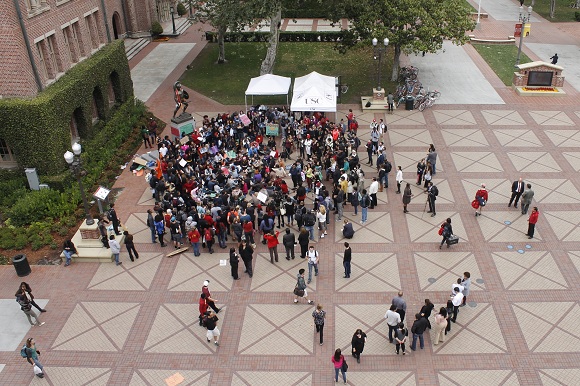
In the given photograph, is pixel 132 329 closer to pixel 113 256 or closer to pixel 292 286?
pixel 113 256

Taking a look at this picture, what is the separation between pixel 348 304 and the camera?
54.9ft

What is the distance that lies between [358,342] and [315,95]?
1651cm

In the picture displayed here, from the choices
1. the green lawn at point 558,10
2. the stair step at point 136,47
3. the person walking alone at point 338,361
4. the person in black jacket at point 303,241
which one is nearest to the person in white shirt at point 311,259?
the person in black jacket at point 303,241

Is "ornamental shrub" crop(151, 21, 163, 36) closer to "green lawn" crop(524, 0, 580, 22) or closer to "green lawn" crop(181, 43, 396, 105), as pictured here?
"green lawn" crop(181, 43, 396, 105)

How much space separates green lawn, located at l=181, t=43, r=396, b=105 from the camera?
3472 centimetres

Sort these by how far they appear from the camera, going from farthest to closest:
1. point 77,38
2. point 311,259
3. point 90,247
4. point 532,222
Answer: point 77,38, point 90,247, point 532,222, point 311,259

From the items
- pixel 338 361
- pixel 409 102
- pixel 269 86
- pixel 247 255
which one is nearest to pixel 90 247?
pixel 247 255

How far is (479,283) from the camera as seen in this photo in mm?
17344

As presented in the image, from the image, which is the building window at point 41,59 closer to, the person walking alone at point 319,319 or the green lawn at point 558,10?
the person walking alone at point 319,319

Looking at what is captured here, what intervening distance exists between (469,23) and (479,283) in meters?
20.3

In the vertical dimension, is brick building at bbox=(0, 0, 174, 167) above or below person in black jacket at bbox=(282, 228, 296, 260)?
above

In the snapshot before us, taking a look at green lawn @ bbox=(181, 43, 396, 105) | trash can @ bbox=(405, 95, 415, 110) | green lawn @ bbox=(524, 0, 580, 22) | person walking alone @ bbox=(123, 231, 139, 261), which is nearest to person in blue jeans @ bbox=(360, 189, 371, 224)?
person walking alone @ bbox=(123, 231, 139, 261)

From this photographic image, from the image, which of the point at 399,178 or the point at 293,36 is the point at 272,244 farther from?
the point at 293,36

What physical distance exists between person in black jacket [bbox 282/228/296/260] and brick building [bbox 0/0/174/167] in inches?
531
